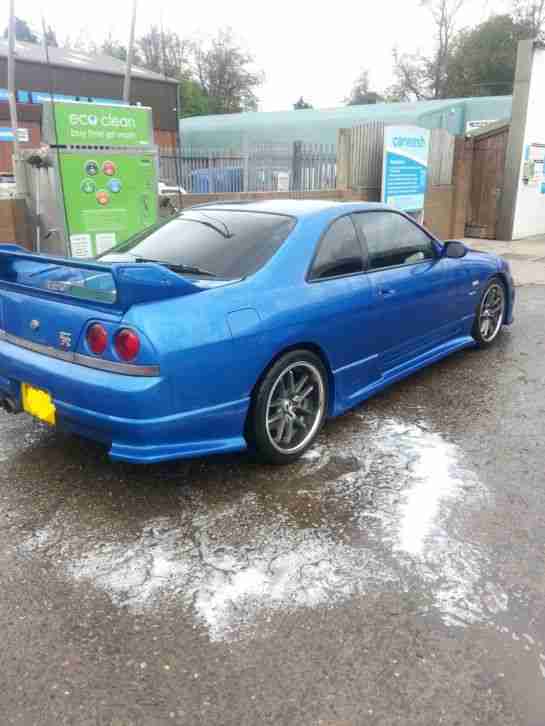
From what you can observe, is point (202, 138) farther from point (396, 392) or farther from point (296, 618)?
point (296, 618)

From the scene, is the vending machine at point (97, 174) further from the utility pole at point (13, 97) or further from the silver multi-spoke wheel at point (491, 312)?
the silver multi-spoke wheel at point (491, 312)

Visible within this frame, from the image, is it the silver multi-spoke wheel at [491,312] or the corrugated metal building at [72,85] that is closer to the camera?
the silver multi-spoke wheel at [491,312]

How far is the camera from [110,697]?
2.08 m

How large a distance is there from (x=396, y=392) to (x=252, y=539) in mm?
2338

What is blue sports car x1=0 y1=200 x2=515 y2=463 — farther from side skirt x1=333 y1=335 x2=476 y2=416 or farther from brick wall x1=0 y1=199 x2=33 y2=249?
brick wall x1=0 y1=199 x2=33 y2=249

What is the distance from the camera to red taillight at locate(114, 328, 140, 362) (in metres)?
2.92

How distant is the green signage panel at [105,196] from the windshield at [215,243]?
2793 millimetres

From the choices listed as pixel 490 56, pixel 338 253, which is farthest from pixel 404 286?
pixel 490 56

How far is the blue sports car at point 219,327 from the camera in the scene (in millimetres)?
2980

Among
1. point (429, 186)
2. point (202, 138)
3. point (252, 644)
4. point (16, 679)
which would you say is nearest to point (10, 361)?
point (16, 679)

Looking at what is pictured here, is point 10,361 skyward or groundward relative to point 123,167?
groundward

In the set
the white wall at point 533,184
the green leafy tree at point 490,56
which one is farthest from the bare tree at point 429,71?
the white wall at point 533,184

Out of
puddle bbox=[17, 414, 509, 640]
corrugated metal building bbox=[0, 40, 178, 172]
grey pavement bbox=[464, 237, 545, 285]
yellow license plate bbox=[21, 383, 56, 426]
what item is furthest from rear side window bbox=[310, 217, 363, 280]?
corrugated metal building bbox=[0, 40, 178, 172]

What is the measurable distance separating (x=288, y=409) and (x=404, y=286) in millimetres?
1449
